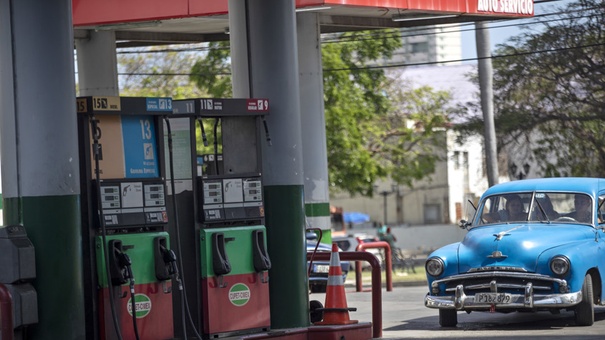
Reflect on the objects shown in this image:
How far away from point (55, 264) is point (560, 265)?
6.27 metres

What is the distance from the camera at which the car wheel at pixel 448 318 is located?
1465cm

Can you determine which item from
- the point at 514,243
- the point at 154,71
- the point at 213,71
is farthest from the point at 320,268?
the point at 154,71

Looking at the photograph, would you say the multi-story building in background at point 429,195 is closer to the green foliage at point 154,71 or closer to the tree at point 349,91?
the green foliage at point 154,71

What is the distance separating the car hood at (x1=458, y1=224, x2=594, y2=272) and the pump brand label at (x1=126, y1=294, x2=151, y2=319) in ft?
16.3

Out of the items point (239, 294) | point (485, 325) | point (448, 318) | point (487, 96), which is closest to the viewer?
point (239, 294)

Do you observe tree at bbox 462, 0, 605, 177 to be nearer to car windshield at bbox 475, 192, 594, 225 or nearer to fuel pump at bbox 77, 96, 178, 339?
car windshield at bbox 475, 192, 594, 225

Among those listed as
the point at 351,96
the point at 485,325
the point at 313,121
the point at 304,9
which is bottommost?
the point at 485,325

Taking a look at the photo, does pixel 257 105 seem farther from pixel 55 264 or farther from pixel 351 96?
pixel 351 96

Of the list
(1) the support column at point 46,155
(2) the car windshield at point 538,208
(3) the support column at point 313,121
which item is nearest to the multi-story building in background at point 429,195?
(3) the support column at point 313,121

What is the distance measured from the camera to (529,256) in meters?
13.9

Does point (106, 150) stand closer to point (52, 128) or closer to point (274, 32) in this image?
point (52, 128)

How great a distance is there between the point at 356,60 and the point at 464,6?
20544 mm

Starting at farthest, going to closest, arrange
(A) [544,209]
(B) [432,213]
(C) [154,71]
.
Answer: (B) [432,213]
(C) [154,71]
(A) [544,209]

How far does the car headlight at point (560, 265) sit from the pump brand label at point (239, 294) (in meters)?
4.06
